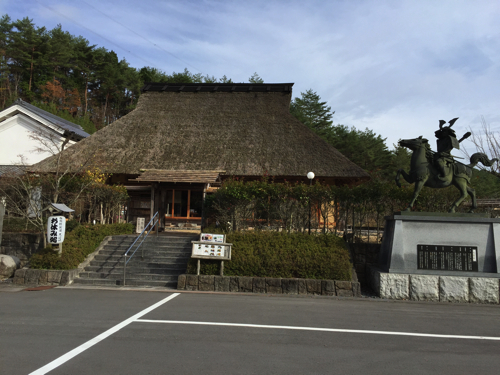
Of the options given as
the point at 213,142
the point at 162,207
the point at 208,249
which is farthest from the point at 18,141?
the point at 208,249

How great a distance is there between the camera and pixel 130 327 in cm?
572

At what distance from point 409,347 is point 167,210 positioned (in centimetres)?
1314

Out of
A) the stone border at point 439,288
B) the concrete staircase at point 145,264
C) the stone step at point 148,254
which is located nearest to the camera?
the stone border at point 439,288

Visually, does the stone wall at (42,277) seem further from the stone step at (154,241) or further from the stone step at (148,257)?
the stone step at (154,241)

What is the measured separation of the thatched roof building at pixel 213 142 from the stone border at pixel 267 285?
559cm

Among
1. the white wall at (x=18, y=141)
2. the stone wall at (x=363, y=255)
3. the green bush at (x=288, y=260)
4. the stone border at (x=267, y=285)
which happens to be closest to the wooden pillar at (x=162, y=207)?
the green bush at (x=288, y=260)

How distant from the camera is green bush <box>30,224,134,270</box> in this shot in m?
10.1

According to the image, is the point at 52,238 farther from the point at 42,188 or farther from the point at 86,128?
the point at 86,128

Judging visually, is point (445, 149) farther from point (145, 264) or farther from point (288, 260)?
point (145, 264)

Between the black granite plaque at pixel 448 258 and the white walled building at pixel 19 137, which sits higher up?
the white walled building at pixel 19 137

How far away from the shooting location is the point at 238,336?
540 cm

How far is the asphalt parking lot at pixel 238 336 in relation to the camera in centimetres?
428

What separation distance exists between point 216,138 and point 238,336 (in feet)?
46.9

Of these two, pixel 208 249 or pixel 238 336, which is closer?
pixel 238 336
